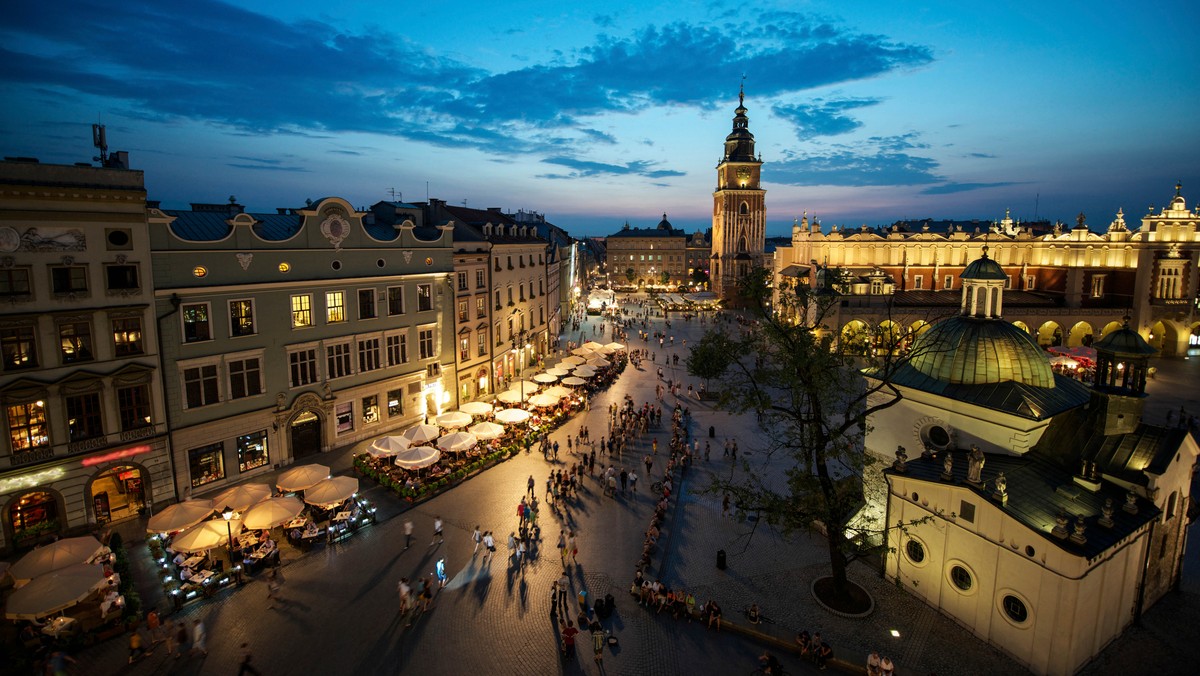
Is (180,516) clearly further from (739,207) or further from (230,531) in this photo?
(739,207)

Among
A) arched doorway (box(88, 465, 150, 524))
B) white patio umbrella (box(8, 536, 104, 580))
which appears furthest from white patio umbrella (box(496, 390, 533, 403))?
white patio umbrella (box(8, 536, 104, 580))

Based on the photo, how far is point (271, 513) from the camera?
21.5 metres

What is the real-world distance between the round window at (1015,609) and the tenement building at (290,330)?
2997cm

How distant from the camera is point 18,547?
21234 millimetres

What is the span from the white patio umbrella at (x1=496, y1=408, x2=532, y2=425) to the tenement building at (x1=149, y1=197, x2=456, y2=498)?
18.2 ft

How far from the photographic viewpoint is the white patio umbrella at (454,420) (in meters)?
33.4

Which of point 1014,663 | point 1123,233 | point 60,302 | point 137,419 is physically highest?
point 1123,233

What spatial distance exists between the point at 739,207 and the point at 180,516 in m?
107

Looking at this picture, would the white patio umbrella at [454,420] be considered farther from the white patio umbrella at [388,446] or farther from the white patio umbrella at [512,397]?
the white patio umbrella at [388,446]

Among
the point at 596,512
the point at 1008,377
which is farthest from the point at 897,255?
the point at 596,512

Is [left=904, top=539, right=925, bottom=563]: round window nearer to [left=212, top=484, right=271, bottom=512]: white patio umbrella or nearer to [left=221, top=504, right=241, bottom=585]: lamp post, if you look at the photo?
[left=221, top=504, right=241, bottom=585]: lamp post

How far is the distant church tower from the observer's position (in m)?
112

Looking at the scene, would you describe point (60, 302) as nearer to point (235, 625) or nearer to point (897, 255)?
point (235, 625)

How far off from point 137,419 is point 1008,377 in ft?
112
